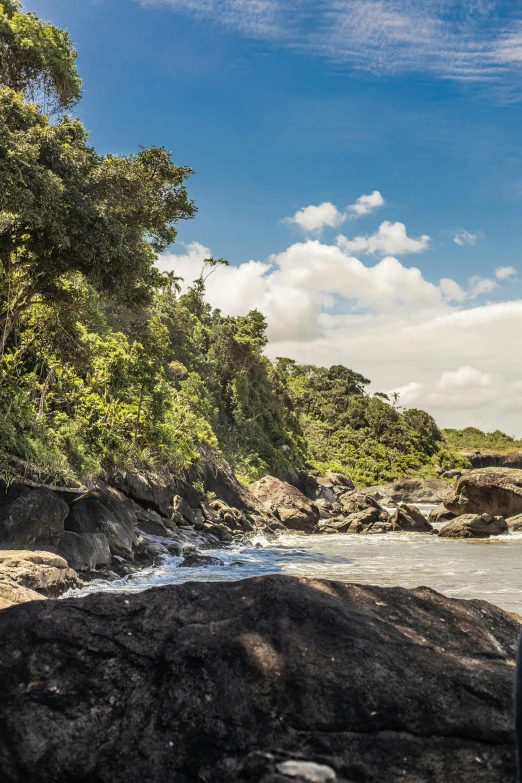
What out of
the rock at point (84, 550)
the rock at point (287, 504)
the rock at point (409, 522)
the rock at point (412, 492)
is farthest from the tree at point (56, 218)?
the rock at point (412, 492)

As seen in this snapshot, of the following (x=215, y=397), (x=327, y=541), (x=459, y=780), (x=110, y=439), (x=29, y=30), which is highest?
(x=29, y=30)

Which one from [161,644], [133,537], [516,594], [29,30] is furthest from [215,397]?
[161,644]

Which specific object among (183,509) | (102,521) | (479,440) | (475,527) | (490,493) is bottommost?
(475,527)

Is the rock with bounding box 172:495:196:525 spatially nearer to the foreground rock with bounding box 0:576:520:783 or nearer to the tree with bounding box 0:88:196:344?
the tree with bounding box 0:88:196:344

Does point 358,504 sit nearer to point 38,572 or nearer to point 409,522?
point 409,522

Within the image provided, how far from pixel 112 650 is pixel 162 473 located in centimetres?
1717

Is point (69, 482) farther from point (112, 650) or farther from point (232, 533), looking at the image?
point (112, 650)

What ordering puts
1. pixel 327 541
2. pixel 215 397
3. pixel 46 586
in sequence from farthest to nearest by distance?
pixel 215 397, pixel 327 541, pixel 46 586

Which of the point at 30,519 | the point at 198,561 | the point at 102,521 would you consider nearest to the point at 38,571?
the point at 30,519

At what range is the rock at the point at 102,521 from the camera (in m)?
12.6

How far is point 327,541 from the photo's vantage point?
877 inches

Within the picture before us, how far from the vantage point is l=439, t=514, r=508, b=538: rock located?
2341cm

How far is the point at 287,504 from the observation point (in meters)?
27.7

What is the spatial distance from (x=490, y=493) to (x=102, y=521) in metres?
19.8
